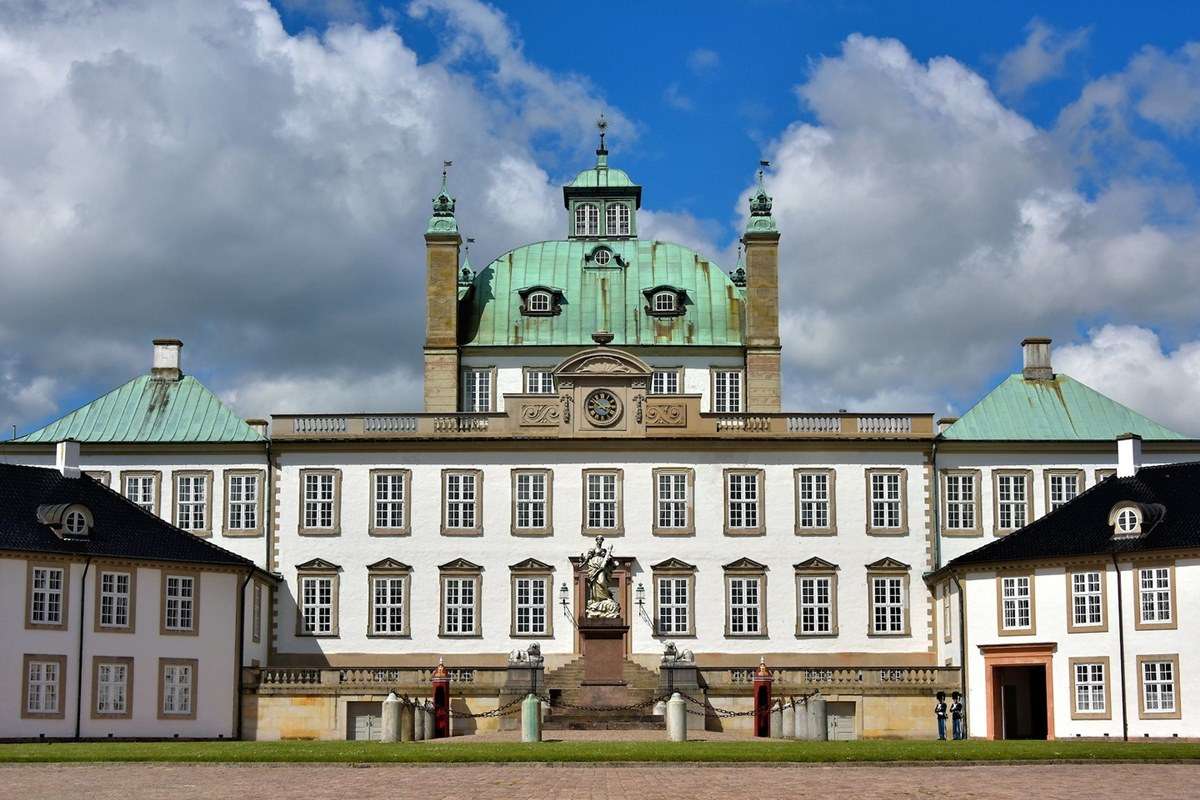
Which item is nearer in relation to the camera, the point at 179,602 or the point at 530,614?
the point at 179,602

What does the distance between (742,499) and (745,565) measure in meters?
2.30

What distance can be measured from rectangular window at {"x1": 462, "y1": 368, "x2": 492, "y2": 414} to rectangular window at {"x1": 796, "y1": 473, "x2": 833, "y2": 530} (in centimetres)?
1372

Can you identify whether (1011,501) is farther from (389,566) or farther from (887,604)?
(389,566)

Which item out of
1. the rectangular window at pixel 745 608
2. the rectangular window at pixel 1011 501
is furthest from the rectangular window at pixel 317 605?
the rectangular window at pixel 1011 501

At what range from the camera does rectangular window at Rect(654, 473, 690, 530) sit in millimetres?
63000

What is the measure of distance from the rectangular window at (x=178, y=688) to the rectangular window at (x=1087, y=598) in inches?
1069

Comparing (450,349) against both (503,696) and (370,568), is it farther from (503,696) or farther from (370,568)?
(503,696)

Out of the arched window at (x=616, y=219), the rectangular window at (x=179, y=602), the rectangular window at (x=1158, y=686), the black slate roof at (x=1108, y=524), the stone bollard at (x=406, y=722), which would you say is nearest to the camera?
the stone bollard at (x=406, y=722)

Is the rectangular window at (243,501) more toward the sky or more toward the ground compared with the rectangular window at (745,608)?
more toward the sky

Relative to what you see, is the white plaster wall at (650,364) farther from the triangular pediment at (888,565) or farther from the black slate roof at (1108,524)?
the black slate roof at (1108,524)

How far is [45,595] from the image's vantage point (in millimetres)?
54500

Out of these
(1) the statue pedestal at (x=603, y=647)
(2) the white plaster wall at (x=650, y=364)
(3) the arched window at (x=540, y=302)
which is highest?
(3) the arched window at (x=540, y=302)

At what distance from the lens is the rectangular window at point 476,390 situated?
7088 cm

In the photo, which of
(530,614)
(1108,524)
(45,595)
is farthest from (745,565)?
(45,595)
